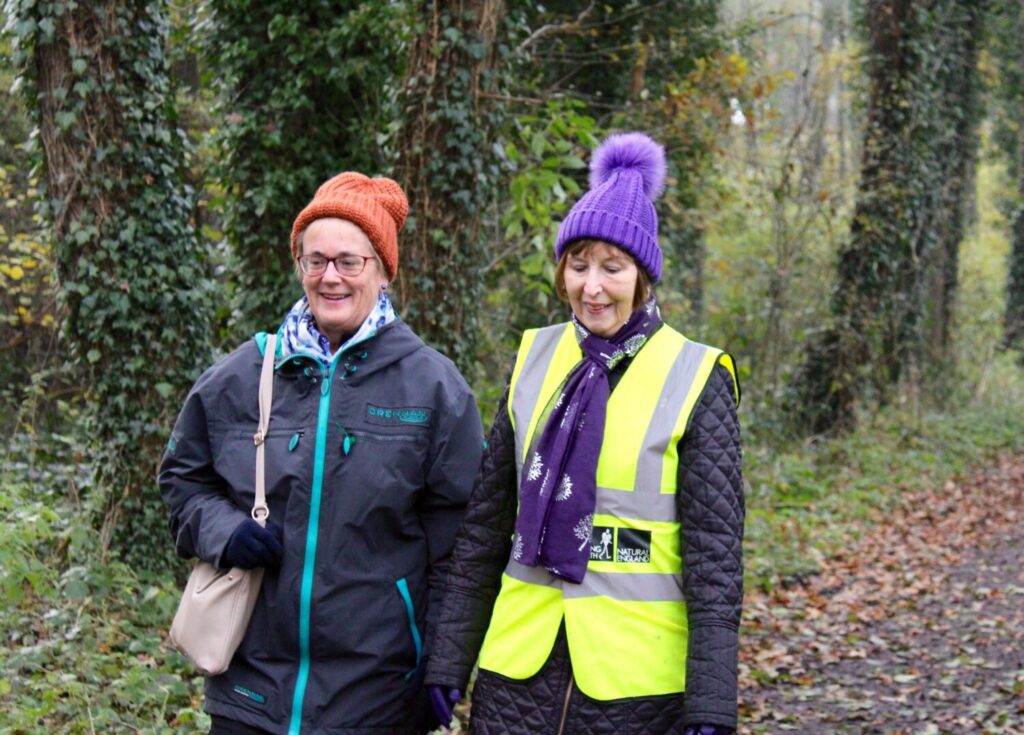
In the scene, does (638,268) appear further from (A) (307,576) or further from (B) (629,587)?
(A) (307,576)

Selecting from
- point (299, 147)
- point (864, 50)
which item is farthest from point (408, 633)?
point (864, 50)

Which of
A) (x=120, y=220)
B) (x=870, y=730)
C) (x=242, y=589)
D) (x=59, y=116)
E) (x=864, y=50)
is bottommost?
(x=870, y=730)

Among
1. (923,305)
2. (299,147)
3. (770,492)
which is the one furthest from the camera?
(923,305)

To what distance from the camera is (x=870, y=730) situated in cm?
602

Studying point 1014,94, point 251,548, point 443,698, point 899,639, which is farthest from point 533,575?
point 1014,94

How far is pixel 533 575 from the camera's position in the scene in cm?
288

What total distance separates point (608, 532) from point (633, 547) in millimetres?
76

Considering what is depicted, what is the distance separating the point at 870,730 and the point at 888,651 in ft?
5.60

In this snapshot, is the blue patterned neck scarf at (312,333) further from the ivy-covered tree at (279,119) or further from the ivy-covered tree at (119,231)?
the ivy-covered tree at (279,119)

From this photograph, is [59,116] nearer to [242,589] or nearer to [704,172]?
[242,589]

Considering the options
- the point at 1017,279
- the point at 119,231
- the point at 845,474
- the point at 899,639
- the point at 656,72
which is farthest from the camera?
the point at 1017,279

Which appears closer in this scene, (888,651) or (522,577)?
(522,577)

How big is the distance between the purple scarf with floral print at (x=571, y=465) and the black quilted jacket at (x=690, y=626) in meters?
0.08

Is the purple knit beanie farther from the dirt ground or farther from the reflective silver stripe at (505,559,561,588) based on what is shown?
the dirt ground
